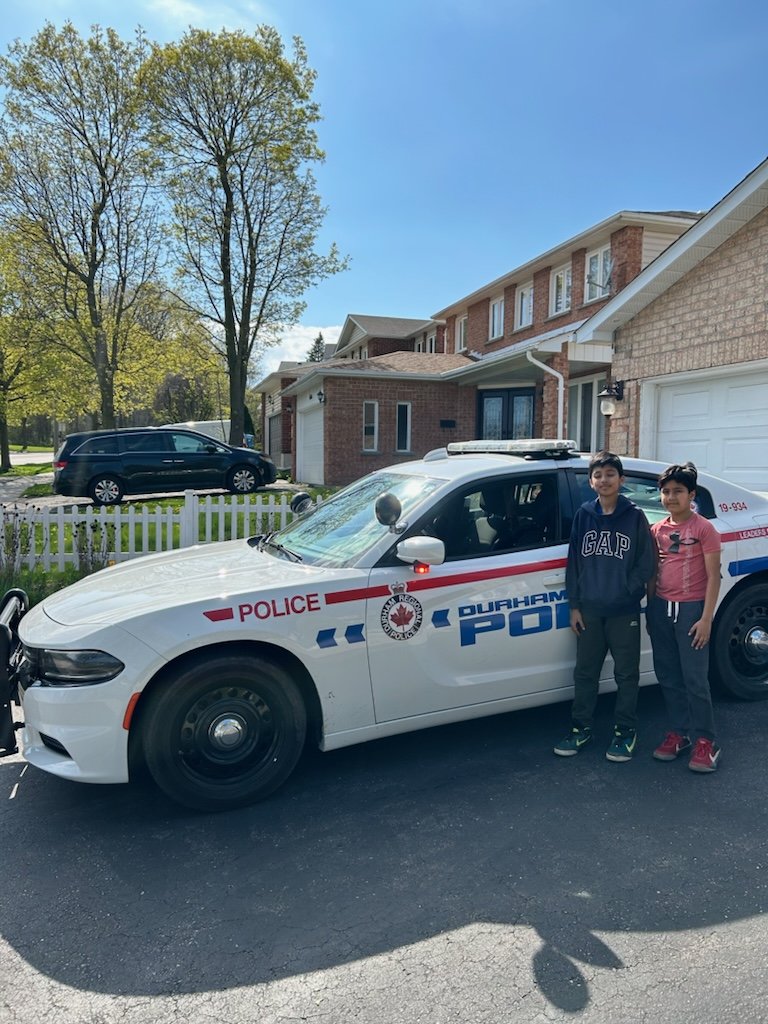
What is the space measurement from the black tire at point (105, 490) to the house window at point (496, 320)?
39.6 ft

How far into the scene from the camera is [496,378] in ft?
61.4

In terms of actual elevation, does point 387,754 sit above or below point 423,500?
below

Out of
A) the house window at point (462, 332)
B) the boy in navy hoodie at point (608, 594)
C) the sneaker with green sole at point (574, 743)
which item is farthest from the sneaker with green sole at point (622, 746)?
the house window at point (462, 332)

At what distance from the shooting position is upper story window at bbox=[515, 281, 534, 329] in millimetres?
19844

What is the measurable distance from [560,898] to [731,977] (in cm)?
60

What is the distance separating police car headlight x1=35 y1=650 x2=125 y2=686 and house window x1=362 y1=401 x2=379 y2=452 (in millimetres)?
16522

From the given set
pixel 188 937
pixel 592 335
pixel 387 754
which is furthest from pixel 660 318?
pixel 188 937

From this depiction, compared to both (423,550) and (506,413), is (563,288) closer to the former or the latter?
(506,413)

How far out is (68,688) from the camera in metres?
3.11

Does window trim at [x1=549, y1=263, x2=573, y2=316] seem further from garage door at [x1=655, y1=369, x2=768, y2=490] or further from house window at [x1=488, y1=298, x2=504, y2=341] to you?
garage door at [x1=655, y1=369, x2=768, y2=490]

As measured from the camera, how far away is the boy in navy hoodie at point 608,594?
3736 millimetres

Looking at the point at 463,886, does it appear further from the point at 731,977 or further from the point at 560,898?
the point at 731,977

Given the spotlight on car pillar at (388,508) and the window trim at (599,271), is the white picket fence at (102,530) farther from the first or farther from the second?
the window trim at (599,271)

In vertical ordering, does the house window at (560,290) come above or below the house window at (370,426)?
above
